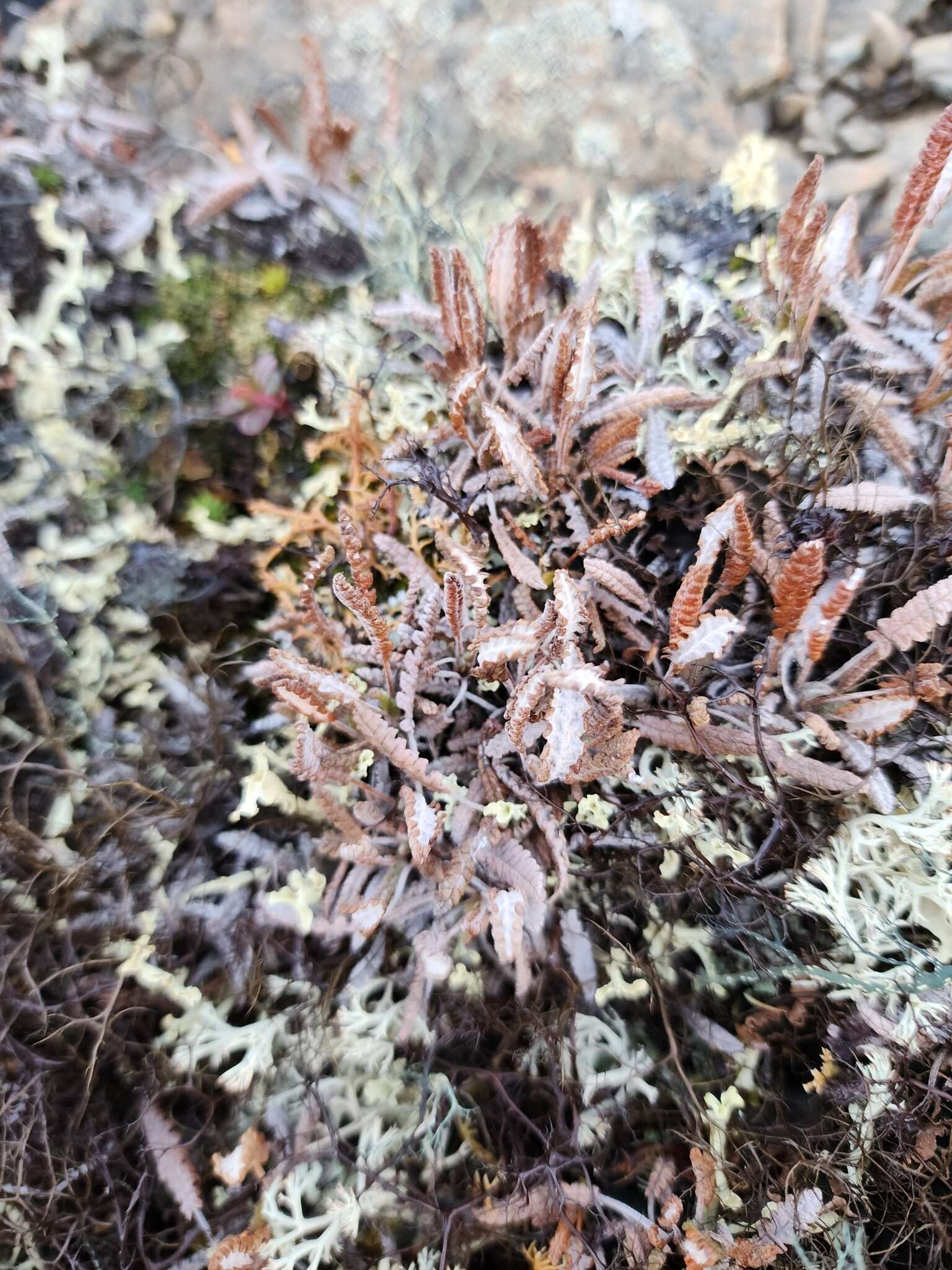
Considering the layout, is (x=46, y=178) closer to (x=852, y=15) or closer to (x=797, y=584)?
(x=797, y=584)

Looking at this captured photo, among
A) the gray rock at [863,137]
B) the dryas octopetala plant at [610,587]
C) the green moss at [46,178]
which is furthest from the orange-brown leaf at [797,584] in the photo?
the green moss at [46,178]

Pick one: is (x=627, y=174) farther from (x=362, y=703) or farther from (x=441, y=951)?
(x=441, y=951)

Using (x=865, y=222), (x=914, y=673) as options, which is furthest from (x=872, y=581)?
(x=865, y=222)

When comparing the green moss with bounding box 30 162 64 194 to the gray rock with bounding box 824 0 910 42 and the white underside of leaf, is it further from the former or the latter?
the gray rock with bounding box 824 0 910 42

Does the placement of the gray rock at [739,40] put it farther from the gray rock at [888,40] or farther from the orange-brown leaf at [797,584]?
the orange-brown leaf at [797,584]

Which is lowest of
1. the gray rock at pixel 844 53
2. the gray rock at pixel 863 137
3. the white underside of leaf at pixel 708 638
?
the white underside of leaf at pixel 708 638

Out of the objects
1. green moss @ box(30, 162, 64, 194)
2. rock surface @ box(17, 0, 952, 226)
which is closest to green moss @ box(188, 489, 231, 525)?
green moss @ box(30, 162, 64, 194)
